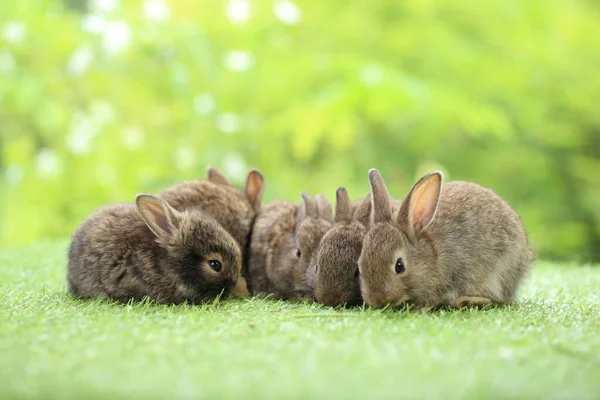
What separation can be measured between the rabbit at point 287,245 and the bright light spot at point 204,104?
10.3 ft

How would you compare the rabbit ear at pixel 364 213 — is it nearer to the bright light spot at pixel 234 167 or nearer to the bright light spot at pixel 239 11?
the bright light spot at pixel 234 167

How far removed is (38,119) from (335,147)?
3084 millimetres

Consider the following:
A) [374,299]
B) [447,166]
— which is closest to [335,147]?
[447,166]

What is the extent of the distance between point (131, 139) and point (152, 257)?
4081mm

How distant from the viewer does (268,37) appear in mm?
7617

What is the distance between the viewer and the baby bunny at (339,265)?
3.30 meters

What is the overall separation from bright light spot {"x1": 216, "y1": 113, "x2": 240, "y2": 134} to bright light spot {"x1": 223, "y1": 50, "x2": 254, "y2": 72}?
481 mm

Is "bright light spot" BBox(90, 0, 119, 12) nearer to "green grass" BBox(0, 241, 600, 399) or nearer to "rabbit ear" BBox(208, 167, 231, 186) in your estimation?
"rabbit ear" BBox(208, 167, 231, 186)

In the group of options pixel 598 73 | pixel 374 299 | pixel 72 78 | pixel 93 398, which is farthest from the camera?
pixel 72 78

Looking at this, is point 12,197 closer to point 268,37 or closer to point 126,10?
point 126,10

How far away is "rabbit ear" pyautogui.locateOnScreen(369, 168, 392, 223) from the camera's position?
10.9ft

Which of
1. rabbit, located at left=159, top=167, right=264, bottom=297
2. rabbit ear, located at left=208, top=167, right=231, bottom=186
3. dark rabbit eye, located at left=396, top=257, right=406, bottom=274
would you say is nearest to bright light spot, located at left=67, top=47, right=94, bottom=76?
rabbit ear, located at left=208, top=167, right=231, bottom=186

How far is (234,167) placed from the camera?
7059mm

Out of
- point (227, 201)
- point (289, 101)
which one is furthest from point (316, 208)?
point (289, 101)
